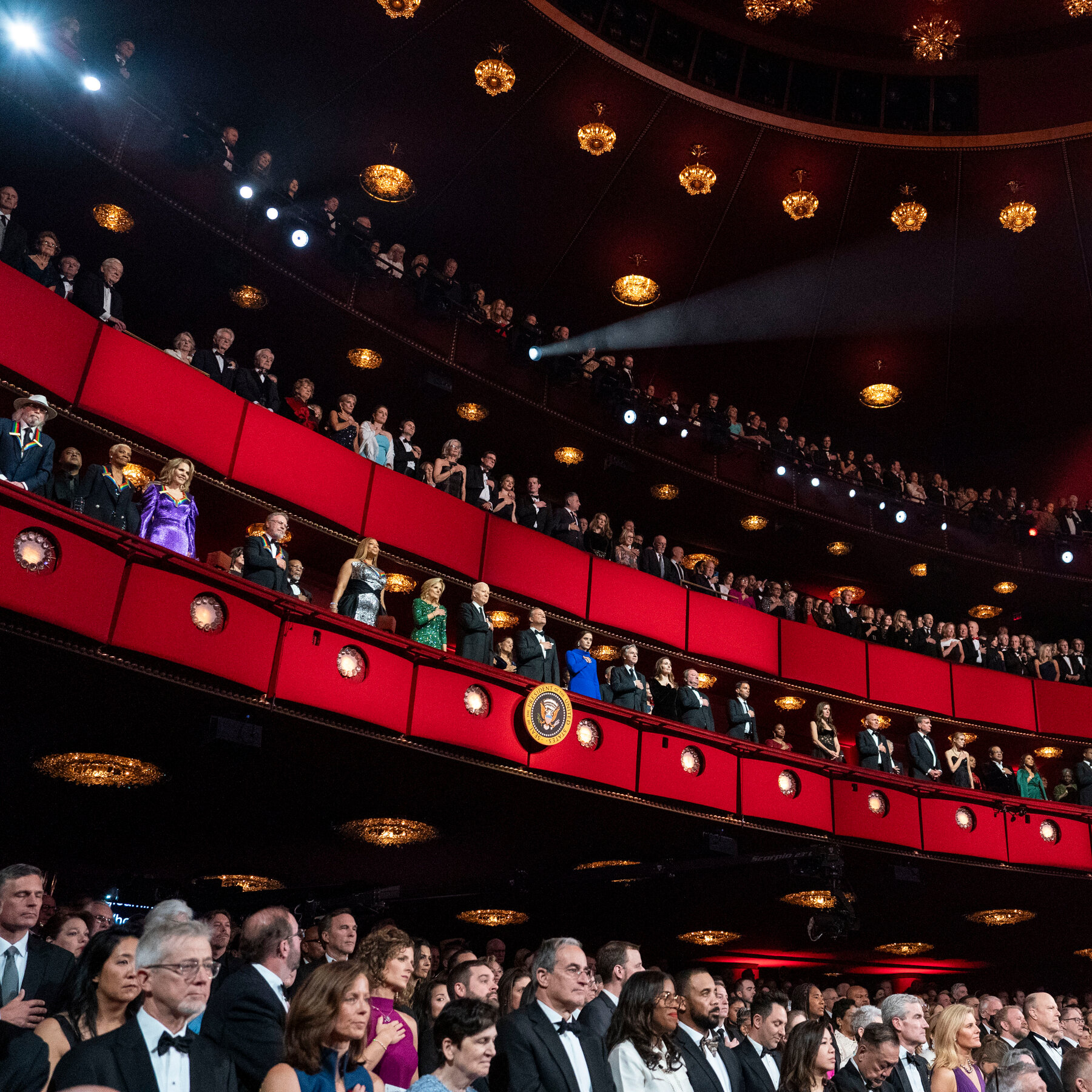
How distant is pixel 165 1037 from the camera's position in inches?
106

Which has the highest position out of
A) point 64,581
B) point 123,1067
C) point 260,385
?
point 260,385

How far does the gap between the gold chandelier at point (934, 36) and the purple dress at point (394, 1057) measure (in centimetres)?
1250

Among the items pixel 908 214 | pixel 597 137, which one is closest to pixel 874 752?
pixel 908 214

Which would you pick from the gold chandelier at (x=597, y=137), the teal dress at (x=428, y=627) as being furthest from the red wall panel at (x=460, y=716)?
the gold chandelier at (x=597, y=137)

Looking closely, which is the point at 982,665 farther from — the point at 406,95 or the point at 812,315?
the point at 406,95

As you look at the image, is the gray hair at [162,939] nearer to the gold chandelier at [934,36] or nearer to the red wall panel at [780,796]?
the red wall panel at [780,796]

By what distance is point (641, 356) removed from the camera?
16.0 metres

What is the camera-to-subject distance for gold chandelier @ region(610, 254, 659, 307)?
48.8 ft

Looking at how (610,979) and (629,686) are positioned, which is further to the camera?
(629,686)

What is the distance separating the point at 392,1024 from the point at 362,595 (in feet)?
18.2

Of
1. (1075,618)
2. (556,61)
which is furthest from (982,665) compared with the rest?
(556,61)

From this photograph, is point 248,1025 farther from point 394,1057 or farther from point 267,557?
point 267,557

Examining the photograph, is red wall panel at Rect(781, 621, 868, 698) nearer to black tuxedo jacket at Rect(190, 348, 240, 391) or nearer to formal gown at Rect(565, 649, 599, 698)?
formal gown at Rect(565, 649, 599, 698)

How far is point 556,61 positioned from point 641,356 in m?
5.02
